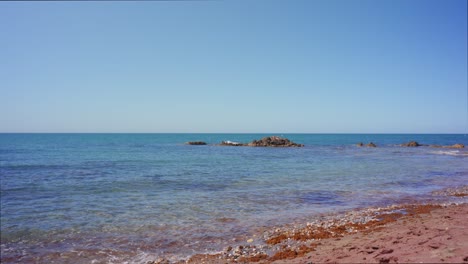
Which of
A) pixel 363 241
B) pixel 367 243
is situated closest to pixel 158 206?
pixel 363 241

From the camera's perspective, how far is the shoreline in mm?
8203

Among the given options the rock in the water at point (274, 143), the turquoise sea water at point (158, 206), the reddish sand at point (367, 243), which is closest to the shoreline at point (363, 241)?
the reddish sand at point (367, 243)

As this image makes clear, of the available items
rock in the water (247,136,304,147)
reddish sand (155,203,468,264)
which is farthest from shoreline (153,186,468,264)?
rock in the water (247,136,304,147)

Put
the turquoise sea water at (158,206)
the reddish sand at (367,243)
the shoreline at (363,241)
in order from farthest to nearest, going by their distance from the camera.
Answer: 1. the turquoise sea water at (158,206)
2. the shoreline at (363,241)
3. the reddish sand at (367,243)

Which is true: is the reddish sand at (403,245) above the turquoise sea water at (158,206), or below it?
above

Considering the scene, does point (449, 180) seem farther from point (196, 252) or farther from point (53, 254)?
point (53, 254)

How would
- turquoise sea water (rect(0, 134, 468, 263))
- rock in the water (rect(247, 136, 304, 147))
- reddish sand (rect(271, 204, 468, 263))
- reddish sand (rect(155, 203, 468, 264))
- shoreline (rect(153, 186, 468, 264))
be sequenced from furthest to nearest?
1. rock in the water (rect(247, 136, 304, 147))
2. turquoise sea water (rect(0, 134, 468, 263))
3. shoreline (rect(153, 186, 468, 264))
4. reddish sand (rect(155, 203, 468, 264))
5. reddish sand (rect(271, 204, 468, 263))

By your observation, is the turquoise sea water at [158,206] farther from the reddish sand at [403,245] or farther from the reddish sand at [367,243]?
the reddish sand at [403,245]

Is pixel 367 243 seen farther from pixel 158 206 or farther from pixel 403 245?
pixel 158 206

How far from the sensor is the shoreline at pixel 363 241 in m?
8.20

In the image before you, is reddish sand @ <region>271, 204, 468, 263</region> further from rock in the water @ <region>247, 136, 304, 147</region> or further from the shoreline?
rock in the water @ <region>247, 136, 304, 147</region>

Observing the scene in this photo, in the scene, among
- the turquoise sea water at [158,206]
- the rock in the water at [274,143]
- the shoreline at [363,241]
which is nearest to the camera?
the shoreline at [363,241]

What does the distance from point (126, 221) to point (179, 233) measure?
297cm

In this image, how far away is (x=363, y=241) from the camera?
33.6 ft
